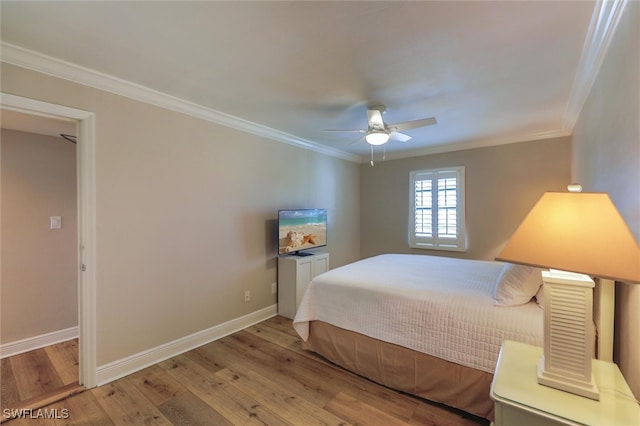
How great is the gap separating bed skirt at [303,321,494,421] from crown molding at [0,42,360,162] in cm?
235

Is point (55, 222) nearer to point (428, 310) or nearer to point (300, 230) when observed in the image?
point (300, 230)

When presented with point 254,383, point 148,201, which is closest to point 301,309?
point 254,383

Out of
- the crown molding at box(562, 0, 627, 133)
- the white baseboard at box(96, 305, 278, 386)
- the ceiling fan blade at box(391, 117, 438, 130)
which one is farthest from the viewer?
the ceiling fan blade at box(391, 117, 438, 130)

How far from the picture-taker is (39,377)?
227cm

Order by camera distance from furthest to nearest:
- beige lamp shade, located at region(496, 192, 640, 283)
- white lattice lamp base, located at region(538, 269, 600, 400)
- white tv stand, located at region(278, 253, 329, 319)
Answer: white tv stand, located at region(278, 253, 329, 319), white lattice lamp base, located at region(538, 269, 600, 400), beige lamp shade, located at region(496, 192, 640, 283)

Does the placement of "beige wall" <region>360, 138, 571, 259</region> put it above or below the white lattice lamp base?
above

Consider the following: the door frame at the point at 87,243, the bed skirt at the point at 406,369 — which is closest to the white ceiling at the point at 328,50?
the door frame at the point at 87,243

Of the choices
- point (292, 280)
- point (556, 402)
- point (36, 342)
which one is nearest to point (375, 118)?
point (292, 280)

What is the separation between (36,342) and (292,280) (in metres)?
2.68

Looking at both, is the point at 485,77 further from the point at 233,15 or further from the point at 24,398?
the point at 24,398

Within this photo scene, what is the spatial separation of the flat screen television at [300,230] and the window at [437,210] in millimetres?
1672

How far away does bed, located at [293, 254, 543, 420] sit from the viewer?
1740 millimetres

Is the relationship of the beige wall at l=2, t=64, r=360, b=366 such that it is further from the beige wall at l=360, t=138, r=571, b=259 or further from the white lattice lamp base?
the white lattice lamp base

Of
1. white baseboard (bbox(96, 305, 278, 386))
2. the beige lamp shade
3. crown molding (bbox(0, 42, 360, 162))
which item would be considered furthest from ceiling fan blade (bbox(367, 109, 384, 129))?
white baseboard (bbox(96, 305, 278, 386))
